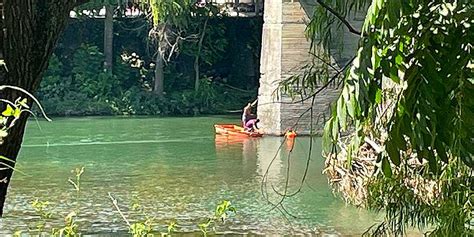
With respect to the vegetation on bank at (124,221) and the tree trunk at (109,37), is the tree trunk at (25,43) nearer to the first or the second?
the vegetation on bank at (124,221)

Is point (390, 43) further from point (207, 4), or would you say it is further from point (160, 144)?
point (207, 4)

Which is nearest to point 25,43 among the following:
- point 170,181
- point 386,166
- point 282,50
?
point 386,166

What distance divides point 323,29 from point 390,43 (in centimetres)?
87

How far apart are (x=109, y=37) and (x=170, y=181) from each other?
1336 cm

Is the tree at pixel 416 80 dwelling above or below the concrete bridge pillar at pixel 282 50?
above

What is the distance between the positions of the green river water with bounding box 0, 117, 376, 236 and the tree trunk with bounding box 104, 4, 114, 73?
568 cm

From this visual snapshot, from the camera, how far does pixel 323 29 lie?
8.35 ft

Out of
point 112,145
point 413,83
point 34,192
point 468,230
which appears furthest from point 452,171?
point 112,145

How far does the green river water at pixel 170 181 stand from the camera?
9.03 meters

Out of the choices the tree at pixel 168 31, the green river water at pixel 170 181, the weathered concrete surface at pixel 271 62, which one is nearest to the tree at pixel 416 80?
the green river water at pixel 170 181

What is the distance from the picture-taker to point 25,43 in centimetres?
234

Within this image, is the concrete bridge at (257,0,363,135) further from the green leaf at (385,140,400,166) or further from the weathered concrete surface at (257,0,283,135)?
the green leaf at (385,140,400,166)

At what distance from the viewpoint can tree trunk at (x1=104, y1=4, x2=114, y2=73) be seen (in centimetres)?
2451

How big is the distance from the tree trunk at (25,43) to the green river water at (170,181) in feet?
20.1
